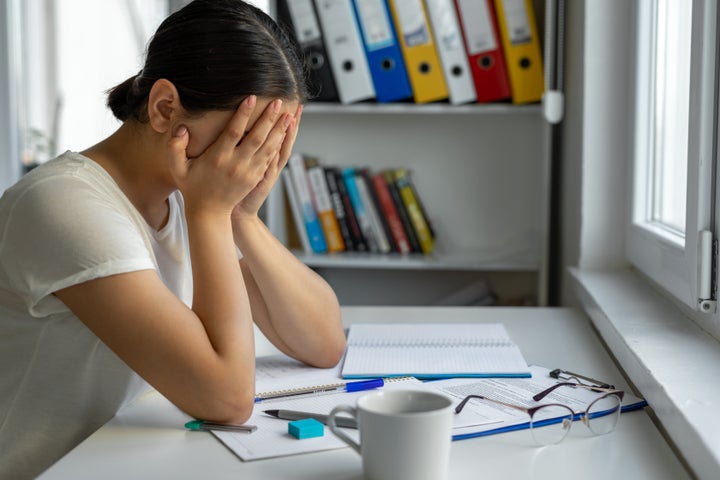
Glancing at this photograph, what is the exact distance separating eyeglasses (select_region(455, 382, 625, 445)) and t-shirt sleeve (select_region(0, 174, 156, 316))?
41 centimetres

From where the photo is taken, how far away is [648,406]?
0.96 metres

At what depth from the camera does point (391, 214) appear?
249 cm

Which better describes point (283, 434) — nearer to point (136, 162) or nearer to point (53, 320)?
point (53, 320)

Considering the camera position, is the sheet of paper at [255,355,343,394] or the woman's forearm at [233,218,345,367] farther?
the woman's forearm at [233,218,345,367]

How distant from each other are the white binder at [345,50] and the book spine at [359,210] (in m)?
0.22

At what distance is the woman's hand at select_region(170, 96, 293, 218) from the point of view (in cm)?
106

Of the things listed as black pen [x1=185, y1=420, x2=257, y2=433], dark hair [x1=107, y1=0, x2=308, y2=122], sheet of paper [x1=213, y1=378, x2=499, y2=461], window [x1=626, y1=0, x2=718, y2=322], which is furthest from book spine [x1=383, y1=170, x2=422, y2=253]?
black pen [x1=185, y1=420, x2=257, y2=433]

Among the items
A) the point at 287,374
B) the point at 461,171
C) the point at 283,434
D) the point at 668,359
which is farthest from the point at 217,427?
the point at 461,171

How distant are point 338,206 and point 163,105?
56.8 inches

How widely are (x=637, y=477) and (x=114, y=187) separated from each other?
2.35 feet

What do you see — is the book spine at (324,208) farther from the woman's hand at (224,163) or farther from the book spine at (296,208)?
the woman's hand at (224,163)

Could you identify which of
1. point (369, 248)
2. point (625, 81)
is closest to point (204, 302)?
point (625, 81)

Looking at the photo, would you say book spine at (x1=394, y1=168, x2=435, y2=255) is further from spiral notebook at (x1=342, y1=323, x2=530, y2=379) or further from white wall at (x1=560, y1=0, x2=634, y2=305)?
spiral notebook at (x1=342, y1=323, x2=530, y2=379)

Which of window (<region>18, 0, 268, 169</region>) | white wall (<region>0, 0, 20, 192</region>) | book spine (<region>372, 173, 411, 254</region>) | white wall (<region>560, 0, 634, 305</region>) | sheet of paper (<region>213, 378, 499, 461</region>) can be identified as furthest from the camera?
window (<region>18, 0, 268, 169</region>)
